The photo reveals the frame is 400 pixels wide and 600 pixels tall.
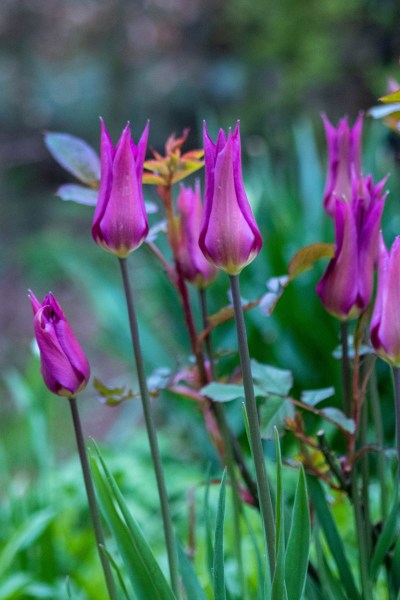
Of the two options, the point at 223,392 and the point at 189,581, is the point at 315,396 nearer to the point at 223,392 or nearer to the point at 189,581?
the point at 223,392

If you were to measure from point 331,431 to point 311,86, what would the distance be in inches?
114

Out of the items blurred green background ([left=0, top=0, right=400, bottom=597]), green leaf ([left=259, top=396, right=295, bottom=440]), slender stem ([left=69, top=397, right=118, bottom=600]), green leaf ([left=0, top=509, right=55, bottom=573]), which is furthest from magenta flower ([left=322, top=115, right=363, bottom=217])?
blurred green background ([left=0, top=0, right=400, bottom=597])

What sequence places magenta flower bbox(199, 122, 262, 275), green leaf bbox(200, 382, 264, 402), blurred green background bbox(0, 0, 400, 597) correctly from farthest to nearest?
blurred green background bbox(0, 0, 400, 597), green leaf bbox(200, 382, 264, 402), magenta flower bbox(199, 122, 262, 275)

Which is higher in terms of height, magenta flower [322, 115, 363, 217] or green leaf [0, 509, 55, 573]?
magenta flower [322, 115, 363, 217]

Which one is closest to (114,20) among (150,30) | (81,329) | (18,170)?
(150,30)

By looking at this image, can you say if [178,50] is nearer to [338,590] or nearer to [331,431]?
[331,431]

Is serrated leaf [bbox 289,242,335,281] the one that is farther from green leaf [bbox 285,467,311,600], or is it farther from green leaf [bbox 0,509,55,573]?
green leaf [bbox 0,509,55,573]

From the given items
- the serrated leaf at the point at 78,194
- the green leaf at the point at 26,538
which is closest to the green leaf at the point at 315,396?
the serrated leaf at the point at 78,194

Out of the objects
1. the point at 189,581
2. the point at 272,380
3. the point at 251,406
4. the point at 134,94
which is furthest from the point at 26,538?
the point at 134,94

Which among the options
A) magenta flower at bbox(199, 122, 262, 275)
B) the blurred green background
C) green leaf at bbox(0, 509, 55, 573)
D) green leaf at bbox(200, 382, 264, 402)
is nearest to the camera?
magenta flower at bbox(199, 122, 262, 275)

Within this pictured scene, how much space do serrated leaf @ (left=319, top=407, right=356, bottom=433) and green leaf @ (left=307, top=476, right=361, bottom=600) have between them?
0.32 feet

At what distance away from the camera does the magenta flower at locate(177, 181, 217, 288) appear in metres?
0.68

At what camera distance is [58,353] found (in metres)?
0.56

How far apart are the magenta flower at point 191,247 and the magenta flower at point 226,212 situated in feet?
0.55
